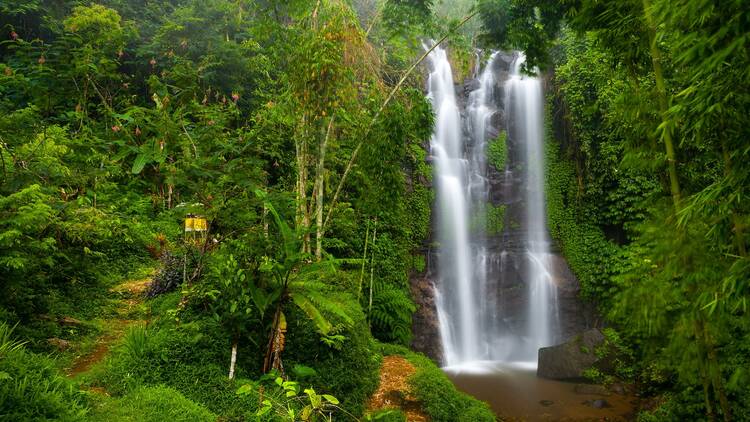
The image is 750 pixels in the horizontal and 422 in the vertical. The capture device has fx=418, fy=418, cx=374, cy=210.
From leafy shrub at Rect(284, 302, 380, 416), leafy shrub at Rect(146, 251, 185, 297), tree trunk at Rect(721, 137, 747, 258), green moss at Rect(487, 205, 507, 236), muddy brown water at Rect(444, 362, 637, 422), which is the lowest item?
muddy brown water at Rect(444, 362, 637, 422)

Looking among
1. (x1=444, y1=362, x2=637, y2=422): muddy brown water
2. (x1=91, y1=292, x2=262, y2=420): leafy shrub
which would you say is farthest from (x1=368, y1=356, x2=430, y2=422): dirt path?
(x1=444, y1=362, x2=637, y2=422): muddy brown water

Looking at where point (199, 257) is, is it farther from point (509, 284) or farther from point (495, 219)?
point (495, 219)

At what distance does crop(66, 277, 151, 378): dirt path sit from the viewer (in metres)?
3.73

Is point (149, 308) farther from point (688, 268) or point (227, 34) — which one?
point (227, 34)

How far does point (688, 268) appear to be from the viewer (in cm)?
279

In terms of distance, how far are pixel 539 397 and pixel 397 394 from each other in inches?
147

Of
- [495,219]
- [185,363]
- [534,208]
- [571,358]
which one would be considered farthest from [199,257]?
[534,208]

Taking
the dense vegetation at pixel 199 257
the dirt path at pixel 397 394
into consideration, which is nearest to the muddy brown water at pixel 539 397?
the dense vegetation at pixel 199 257

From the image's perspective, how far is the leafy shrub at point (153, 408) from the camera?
2814 mm

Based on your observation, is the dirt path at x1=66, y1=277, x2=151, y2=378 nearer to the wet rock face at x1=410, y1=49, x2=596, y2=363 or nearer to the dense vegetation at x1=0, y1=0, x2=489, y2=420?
the dense vegetation at x1=0, y1=0, x2=489, y2=420

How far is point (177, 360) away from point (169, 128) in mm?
2389

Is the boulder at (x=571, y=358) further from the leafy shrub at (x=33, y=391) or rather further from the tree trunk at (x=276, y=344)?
the leafy shrub at (x=33, y=391)

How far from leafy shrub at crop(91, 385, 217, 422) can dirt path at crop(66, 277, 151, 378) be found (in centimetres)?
83

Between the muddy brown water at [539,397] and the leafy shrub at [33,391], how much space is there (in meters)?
6.00
